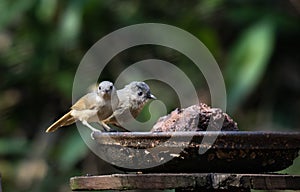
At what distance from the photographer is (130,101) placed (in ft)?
10.8

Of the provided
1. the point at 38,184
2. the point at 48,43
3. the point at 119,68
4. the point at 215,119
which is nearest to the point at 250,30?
the point at 119,68

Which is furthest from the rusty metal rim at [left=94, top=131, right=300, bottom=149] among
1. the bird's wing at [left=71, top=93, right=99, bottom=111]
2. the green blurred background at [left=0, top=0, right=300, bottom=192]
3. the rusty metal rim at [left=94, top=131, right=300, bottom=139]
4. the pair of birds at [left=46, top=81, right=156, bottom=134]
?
the green blurred background at [left=0, top=0, right=300, bottom=192]

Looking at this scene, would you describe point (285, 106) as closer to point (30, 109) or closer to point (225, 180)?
point (30, 109)

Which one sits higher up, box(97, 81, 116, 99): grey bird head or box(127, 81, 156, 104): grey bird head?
box(127, 81, 156, 104): grey bird head

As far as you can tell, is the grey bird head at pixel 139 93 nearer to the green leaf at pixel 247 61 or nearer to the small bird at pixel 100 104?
the small bird at pixel 100 104

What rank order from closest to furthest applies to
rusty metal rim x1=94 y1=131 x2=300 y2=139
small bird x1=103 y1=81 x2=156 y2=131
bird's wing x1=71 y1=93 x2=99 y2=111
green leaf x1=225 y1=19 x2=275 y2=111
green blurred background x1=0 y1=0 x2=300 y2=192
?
rusty metal rim x1=94 y1=131 x2=300 y2=139 → small bird x1=103 y1=81 x2=156 y2=131 → bird's wing x1=71 y1=93 x2=99 y2=111 → green leaf x1=225 y1=19 x2=275 y2=111 → green blurred background x1=0 y1=0 x2=300 y2=192

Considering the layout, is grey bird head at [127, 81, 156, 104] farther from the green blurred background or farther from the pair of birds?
the green blurred background

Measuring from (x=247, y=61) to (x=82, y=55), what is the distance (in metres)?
1.38

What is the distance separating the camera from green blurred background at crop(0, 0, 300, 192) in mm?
6457

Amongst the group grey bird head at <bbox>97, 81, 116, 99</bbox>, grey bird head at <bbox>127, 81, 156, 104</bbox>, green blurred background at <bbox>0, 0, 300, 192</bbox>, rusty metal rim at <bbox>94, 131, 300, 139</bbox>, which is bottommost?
rusty metal rim at <bbox>94, 131, 300, 139</bbox>

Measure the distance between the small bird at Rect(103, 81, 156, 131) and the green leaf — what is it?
301cm

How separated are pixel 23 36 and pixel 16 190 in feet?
4.18

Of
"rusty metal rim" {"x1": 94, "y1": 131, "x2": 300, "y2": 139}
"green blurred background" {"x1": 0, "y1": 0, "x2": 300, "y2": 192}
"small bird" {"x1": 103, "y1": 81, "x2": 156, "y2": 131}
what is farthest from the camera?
"green blurred background" {"x1": 0, "y1": 0, "x2": 300, "y2": 192}

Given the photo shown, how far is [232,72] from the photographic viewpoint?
21.0 feet
